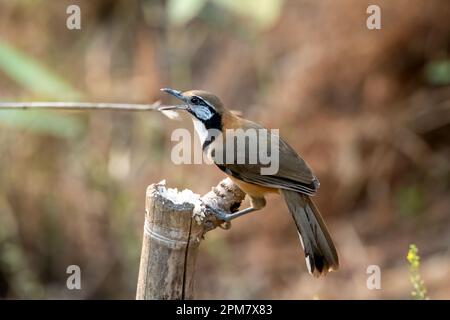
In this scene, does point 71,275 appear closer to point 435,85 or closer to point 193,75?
point 193,75

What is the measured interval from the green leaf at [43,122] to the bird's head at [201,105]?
A: 2997 millimetres

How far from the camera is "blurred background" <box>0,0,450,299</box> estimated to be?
877 cm

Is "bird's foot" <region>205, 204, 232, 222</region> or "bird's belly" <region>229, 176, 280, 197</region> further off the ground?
"bird's belly" <region>229, 176, 280, 197</region>

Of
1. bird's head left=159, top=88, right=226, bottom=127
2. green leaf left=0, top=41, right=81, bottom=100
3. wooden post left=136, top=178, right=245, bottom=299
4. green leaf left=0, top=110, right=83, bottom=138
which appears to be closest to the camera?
wooden post left=136, top=178, right=245, bottom=299

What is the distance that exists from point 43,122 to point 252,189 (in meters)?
3.95

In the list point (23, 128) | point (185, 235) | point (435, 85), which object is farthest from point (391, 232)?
point (185, 235)

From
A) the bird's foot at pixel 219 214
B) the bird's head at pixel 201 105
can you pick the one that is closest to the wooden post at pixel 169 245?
the bird's foot at pixel 219 214

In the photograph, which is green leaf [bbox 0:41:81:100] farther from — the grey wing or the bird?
the grey wing

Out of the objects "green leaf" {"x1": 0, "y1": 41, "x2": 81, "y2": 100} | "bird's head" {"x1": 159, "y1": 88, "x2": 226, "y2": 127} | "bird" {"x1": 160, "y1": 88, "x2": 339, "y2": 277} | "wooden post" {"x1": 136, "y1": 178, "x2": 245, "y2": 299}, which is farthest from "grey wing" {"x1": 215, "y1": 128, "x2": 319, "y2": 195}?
"green leaf" {"x1": 0, "y1": 41, "x2": 81, "y2": 100}

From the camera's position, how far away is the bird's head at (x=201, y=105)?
5.19m

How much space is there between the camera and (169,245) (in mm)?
4191

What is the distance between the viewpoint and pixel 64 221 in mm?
8922

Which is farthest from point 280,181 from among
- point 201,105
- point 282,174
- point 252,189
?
point 201,105

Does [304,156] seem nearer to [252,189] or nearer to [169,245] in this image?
[252,189]
